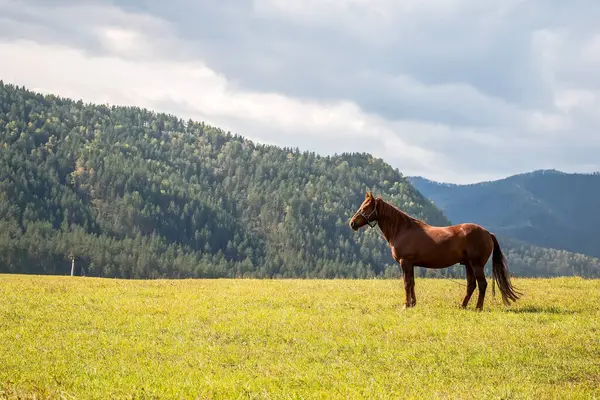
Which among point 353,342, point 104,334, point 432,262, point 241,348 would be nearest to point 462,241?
point 432,262

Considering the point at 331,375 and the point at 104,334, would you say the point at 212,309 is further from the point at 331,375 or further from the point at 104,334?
the point at 331,375

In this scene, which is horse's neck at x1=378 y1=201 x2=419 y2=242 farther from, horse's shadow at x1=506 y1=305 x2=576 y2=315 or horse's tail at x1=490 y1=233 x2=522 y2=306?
horse's shadow at x1=506 y1=305 x2=576 y2=315

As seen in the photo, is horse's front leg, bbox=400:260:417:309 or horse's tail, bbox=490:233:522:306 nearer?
horse's front leg, bbox=400:260:417:309

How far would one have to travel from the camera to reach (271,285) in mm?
31203

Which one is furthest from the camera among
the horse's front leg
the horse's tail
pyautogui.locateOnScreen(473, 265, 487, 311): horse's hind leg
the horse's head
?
the horse's head

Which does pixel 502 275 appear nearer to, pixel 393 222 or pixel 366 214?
pixel 393 222

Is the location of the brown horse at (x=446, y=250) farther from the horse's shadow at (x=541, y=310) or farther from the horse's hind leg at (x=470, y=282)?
the horse's shadow at (x=541, y=310)

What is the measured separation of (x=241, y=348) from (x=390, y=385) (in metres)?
4.77

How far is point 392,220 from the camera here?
23219 millimetres

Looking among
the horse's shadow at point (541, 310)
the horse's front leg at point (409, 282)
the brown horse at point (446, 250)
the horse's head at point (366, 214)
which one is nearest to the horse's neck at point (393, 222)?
the brown horse at point (446, 250)

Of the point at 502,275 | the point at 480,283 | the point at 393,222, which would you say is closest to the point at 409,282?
the point at 393,222

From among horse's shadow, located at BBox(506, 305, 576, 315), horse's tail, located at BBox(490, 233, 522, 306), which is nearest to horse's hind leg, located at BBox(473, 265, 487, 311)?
horse's tail, located at BBox(490, 233, 522, 306)

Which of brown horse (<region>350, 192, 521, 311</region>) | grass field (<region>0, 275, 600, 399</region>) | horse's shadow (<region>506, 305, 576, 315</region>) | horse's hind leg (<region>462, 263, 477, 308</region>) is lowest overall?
grass field (<region>0, 275, 600, 399</region>)

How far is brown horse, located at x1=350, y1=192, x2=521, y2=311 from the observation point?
72.9 feet
